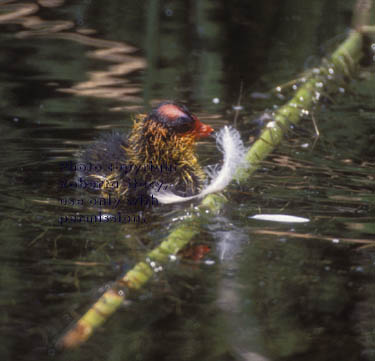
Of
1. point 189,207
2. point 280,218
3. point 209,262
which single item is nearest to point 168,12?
point 189,207

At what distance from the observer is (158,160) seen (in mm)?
4625

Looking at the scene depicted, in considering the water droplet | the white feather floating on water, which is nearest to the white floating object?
the white feather floating on water

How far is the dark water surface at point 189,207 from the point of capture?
123 inches

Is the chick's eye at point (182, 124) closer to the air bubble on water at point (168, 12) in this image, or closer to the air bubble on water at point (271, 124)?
the air bubble on water at point (271, 124)

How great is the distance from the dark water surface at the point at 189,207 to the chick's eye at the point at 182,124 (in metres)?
0.51

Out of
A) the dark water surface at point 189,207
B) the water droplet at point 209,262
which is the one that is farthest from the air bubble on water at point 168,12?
the water droplet at point 209,262

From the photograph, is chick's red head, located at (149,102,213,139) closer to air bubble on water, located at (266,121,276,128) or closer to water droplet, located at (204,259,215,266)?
water droplet, located at (204,259,215,266)

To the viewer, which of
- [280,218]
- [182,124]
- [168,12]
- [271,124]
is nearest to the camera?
[280,218]

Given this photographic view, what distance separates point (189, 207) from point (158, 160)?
399 mm

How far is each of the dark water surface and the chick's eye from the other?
0.51 m

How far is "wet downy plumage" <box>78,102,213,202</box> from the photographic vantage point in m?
4.54

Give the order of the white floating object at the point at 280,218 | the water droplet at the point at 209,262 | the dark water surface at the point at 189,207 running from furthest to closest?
1. the white floating object at the point at 280,218
2. the water droplet at the point at 209,262
3. the dark water surface at the point at 189,207

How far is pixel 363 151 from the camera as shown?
5.54 m

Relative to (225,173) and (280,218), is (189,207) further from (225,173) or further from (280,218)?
(280,218)
